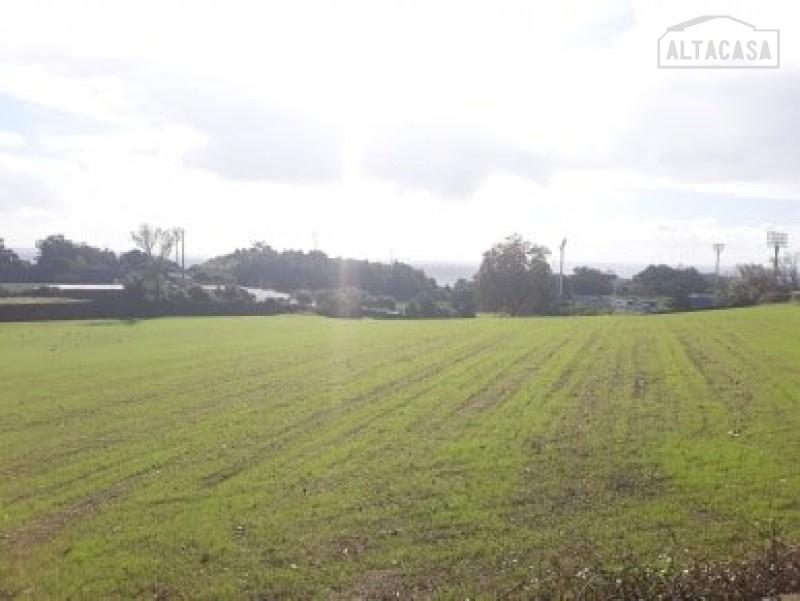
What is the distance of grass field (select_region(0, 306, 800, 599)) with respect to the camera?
1158cm

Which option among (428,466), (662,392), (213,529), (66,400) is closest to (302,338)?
(66,400)

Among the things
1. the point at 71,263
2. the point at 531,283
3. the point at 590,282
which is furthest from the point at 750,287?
the point at 71,263

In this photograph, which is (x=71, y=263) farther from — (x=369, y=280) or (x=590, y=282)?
(x=590, y=282)

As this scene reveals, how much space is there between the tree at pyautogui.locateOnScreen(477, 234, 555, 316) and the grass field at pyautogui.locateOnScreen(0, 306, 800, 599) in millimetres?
92352

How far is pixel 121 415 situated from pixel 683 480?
15.0 m

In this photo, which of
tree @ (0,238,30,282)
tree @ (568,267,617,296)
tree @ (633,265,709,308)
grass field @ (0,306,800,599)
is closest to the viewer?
grass field @ (0,306,800,599)

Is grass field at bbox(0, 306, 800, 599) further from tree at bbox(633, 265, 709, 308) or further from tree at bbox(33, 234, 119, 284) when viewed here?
tree at bbox(633, 265, 709, 308)

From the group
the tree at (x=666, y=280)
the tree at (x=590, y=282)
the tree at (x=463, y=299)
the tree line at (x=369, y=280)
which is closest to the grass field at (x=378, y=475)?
the tree line at (x=369, y=280)

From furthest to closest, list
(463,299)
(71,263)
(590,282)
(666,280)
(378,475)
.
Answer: (590,282) → (666,280) → (71,263) → (463,299) → (378,475)

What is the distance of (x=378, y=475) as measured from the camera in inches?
637

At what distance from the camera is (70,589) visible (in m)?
11.0

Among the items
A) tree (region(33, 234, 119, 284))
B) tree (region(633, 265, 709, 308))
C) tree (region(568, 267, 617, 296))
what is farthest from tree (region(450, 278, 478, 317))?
tree (region(33, 234, 119, 284))

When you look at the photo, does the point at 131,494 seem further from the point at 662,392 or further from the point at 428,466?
the point at 662,392

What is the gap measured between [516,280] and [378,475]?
373 ft
